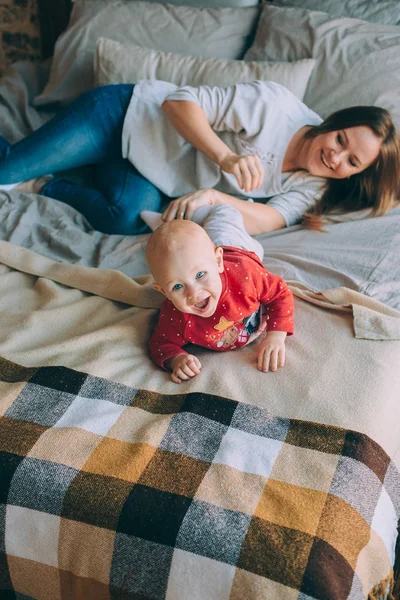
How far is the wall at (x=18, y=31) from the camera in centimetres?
259

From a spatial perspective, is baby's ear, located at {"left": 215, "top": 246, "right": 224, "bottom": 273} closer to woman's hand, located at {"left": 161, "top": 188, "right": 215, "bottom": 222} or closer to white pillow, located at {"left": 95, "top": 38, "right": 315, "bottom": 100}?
woman's hand, located at {"left": 161, "top": 188, "right": 215, "bottom": 222}

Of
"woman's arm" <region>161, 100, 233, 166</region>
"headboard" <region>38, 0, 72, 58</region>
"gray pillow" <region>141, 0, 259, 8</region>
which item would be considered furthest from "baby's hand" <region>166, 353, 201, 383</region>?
"headboard" <region>38, 0, 72, 58</region>

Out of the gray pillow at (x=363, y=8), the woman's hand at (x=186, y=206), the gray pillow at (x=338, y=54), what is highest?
the gray pillow at (x=363, y=8)

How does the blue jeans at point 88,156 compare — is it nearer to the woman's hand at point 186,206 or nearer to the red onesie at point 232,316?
the woman's hand at point 186,206

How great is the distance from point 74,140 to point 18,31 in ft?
4.07

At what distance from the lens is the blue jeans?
1.68 metres

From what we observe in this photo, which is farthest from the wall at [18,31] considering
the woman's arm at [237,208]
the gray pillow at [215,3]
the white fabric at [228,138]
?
the woman's arm at [237,208]

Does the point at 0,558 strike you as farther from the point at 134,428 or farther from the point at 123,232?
the point at 123,232

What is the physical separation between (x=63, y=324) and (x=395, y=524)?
2.42ft

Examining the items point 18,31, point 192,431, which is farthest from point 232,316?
point 18,31

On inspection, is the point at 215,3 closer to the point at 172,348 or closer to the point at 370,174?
the point at 370,174

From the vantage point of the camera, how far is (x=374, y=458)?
38.4 inches

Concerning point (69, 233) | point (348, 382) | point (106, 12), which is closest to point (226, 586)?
point (348, 382)

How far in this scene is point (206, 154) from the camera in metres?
1.53
